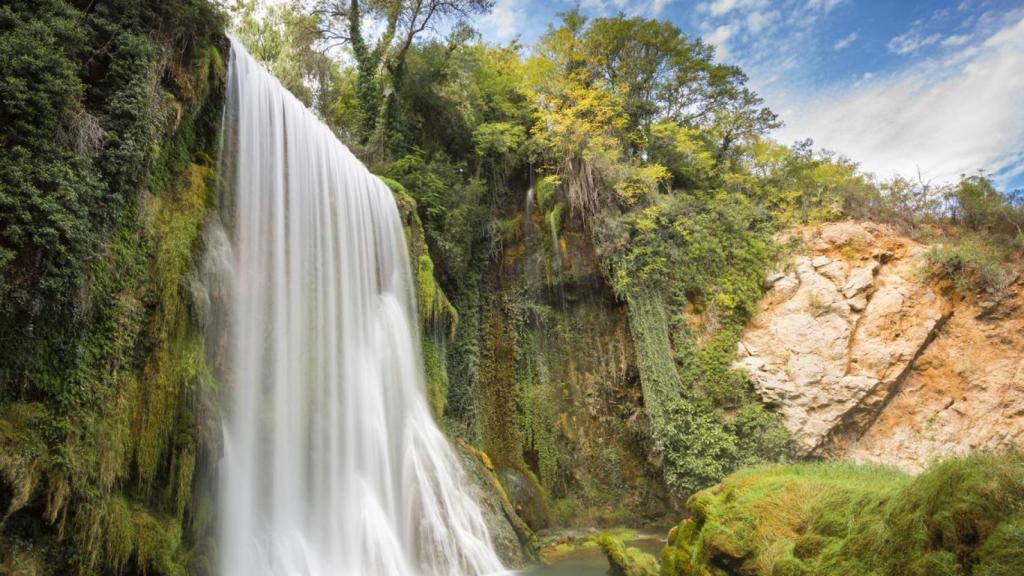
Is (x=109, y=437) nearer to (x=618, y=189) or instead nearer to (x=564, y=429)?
(x=564, y=429)

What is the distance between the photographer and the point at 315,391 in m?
10.6

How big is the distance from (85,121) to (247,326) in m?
3.85

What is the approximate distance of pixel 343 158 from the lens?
1301 centimetres

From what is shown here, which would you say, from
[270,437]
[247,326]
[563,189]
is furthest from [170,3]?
[563,189]

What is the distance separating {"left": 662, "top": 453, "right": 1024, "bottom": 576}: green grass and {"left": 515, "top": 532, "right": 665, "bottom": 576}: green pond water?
286cm

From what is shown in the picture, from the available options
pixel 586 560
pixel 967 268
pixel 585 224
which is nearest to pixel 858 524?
pixel 586 560

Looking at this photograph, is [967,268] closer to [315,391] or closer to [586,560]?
[586,560]

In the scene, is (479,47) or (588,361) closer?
(588,361)

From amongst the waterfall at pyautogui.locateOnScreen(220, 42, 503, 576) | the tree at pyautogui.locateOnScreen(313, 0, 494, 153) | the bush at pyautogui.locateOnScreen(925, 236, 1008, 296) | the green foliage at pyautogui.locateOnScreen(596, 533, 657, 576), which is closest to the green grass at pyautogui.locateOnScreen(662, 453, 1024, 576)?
the green foliage at pyautogui.locateOnScreen(596, 533, 657, 576)

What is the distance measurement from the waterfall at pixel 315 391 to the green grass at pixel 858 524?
15.9 feet

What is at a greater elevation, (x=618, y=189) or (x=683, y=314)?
(x=618, y=189)

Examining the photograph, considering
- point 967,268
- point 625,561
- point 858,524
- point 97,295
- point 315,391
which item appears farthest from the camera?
point 967,268

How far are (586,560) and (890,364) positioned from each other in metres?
9.79

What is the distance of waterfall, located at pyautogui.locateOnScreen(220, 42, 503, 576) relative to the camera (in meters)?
8.93
